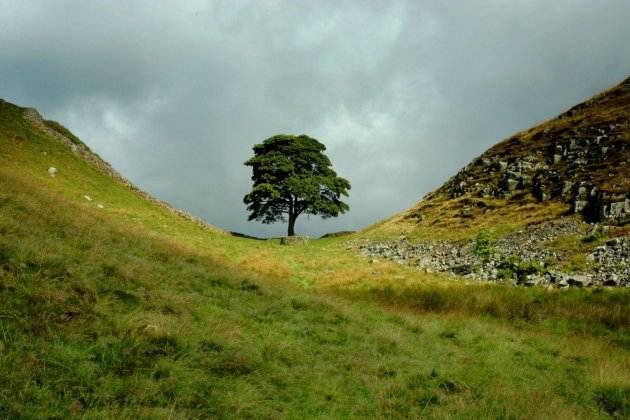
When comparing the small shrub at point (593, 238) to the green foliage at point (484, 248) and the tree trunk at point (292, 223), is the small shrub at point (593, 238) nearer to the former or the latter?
the green foliage at point (484, 248)

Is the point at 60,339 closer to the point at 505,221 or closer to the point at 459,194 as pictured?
the point at 505,221

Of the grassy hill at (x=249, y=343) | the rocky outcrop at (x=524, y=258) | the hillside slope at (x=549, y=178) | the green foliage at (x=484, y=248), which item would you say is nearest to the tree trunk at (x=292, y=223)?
the hillside slope at (x=549, y=178)

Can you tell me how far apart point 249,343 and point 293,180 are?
120ft

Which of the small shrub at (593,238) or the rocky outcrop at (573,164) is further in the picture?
the rocky outcrop at (573,164)

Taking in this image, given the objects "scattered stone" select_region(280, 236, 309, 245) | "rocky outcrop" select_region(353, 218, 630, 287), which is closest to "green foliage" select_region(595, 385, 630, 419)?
"rocky outcrop" select_region(353, 218, 630, 287)

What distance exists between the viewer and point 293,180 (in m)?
44.4

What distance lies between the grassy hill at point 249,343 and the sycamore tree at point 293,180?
2897 cm

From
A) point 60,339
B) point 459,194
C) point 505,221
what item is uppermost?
point 459,194

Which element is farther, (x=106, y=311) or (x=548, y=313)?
(x=548, y=313)

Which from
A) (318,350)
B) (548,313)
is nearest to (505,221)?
(548,313)

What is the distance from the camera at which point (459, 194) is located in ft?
147

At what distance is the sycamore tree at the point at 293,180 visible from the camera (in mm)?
44812

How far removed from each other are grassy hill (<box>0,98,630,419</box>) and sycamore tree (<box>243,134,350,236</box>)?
2897cm

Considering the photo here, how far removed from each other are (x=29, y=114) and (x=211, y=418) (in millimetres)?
52927
